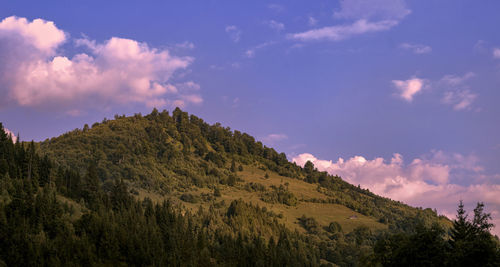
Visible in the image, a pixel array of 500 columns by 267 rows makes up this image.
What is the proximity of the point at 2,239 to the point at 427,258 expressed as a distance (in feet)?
356

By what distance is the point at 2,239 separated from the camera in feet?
418

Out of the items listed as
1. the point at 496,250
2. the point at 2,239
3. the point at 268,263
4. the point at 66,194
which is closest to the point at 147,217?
the point at 66,194

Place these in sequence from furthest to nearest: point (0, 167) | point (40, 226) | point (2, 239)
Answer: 1. point (0, 167)
2. point (40, 226)
3. point (2, 239)

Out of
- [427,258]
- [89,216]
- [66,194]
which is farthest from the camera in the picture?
[66,194]

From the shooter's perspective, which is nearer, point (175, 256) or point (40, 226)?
point (40, 226)

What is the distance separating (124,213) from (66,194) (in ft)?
88.6

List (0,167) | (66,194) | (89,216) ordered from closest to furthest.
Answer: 1. (89,216)
2. (0,167)
3. (66,194)

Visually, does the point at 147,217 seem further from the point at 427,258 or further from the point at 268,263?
the point at 427,258

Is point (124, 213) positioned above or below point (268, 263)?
above

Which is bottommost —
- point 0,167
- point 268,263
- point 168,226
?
point 268,263

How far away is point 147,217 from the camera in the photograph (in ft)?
625

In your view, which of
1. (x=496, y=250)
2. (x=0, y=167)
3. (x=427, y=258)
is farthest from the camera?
(x=0, y=167)

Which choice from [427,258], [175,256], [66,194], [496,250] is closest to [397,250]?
[427,258]

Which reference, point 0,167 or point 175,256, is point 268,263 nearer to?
point 175,256
